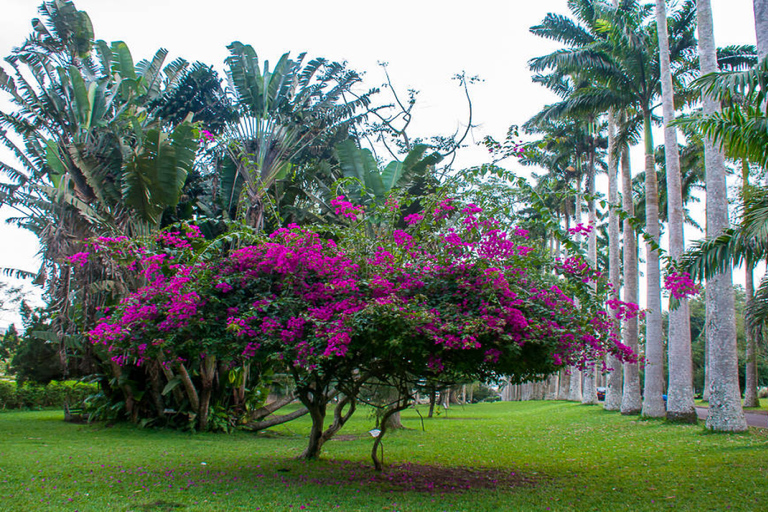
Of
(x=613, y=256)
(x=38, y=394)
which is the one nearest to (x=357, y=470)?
(x=613, y=256)

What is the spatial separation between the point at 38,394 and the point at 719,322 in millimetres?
27039

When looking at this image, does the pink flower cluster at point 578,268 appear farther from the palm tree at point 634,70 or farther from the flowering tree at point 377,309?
the palm tree at point 634,70

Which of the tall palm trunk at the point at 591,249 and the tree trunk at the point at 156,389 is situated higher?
the tall palm trunk at the point at 591,249

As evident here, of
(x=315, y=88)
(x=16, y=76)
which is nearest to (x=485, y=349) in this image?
(x=315, y=88)

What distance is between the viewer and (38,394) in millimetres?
25094

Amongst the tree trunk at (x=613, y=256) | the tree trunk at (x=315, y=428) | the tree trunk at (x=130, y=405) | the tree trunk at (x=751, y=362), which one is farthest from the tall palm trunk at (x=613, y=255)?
the tree trunk at (x=130, y=405)

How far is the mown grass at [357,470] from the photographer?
22.5 feet

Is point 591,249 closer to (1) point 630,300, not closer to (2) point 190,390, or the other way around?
(1) point 630,300

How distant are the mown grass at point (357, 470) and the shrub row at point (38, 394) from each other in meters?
8.64

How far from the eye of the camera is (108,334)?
7.12 meters

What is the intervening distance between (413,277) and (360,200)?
7.28m

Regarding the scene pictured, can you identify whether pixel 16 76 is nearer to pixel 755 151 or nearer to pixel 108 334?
pixel 108 334

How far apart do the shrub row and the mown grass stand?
8641mm

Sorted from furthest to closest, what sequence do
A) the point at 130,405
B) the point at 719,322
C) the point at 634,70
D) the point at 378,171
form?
the point at 634,70, the point at 130,405, the point at 378,171, the point at 719,322
